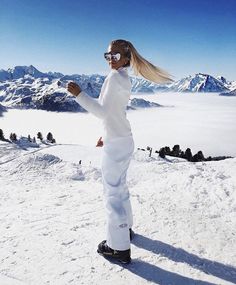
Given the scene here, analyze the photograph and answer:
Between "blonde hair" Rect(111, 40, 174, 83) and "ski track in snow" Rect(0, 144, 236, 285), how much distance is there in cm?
279

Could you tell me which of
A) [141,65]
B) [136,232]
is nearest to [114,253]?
[136,232]

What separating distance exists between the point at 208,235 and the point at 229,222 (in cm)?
74

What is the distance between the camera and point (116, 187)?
548 cm

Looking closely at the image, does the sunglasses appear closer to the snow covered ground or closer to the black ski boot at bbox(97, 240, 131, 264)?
the black ski boot at bbox(97, 240, 131, 264)

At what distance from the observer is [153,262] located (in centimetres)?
550

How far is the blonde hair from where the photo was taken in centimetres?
546

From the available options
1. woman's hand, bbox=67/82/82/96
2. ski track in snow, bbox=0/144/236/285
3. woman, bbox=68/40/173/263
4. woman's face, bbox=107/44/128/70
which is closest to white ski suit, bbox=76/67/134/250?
woman, bbox=68/40/173/263

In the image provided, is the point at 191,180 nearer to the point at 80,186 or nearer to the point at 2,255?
the point at 80,186

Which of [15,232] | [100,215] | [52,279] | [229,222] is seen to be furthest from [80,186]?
[52,279]

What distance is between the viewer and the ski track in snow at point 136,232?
5148mm

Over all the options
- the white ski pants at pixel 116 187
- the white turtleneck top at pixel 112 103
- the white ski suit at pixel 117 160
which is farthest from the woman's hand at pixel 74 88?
the white ski pants at pixel 116 187

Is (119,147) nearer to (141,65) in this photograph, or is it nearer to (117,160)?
(117,160)

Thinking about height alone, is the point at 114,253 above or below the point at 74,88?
below

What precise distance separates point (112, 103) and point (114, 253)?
7.47 ft
